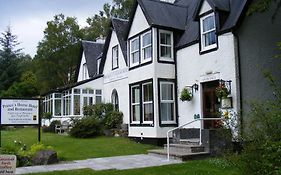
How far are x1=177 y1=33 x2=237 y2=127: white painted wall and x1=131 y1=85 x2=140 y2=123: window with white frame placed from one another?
115 inches

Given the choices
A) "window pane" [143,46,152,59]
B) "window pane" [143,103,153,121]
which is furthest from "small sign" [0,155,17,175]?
"window pane" [143,46,152,59]

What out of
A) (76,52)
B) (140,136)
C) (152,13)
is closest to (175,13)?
(152,13)

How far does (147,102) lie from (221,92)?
5.59m

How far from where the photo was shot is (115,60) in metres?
27.7

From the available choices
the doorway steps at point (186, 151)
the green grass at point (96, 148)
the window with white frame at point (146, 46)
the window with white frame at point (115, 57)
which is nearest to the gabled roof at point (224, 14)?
the window with white frame at point (146, 46)

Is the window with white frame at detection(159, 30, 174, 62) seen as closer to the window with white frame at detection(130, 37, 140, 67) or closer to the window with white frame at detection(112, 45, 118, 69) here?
the window with white frame at detection(130, 37, 140, 67)

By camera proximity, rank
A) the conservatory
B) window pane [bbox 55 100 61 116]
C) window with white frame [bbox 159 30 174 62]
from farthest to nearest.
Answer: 1. window pane [bbox 55 100 61 116]
2. the conservatory
3. window with white frame [bbox 159 30 174 62]

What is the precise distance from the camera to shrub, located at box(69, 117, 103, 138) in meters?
23.0

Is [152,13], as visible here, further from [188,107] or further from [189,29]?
[188,107]

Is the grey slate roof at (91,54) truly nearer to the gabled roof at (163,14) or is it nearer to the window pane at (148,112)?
the gabled roof at (163,14)

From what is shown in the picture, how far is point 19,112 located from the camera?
16.2 meters

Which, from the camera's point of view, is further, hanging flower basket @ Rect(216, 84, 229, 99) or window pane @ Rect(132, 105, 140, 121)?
window pane @ Rect(132, 105, 140, 121)

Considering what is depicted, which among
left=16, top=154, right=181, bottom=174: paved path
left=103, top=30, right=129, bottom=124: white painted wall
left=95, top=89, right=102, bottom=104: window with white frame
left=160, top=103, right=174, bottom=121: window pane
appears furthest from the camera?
left=95, top=89, right=102, bottom=104: window with white frame

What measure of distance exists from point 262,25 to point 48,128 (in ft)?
66.7
